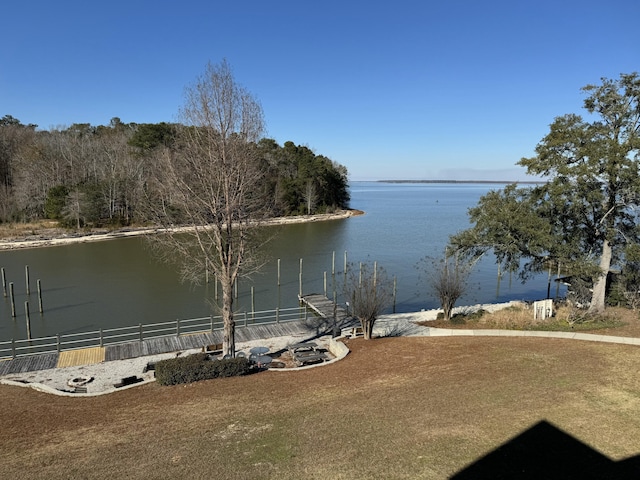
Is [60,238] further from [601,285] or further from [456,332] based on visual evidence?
[601,285]

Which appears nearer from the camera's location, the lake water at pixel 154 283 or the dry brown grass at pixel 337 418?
the dry brown grass at pixel 337 418

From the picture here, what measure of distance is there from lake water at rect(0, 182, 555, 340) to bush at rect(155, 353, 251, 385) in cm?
1208

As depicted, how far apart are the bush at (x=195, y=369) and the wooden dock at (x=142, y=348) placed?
15.9 feet

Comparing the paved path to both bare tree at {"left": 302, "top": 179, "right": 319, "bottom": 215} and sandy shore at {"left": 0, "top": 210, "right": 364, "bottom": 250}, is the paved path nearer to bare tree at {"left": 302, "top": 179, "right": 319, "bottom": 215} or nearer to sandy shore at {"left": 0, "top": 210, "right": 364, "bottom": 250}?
sandy shore at {"left": 0, "top": 210, "right": 364, "bottom": 250}

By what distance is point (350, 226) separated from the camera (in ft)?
225

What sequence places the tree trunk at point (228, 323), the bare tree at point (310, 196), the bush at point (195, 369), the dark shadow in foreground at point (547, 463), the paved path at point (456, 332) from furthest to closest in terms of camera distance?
the bare tree at point (310, 196)
the tree trunk at point (228, 323)
the paved path at point (456, 332)
the bush at point (195, 369)
the dark shadow in foreground at point (547, 463)

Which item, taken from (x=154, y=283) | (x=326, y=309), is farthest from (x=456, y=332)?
(x=154, y=283)

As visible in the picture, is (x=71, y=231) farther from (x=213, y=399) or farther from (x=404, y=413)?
(x=404, y=413)

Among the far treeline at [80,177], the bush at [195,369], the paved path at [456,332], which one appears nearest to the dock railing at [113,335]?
the paved path at [456,332]

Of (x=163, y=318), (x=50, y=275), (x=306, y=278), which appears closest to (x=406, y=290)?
(x=306, y=278)

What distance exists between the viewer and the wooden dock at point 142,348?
48.8 ft

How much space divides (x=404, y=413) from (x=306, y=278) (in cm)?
2454

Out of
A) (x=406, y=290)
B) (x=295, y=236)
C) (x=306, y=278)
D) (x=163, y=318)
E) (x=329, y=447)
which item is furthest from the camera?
(x=295, y=236)

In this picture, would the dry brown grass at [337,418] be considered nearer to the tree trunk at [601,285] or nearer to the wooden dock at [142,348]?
the wooden dock at [142,348]
